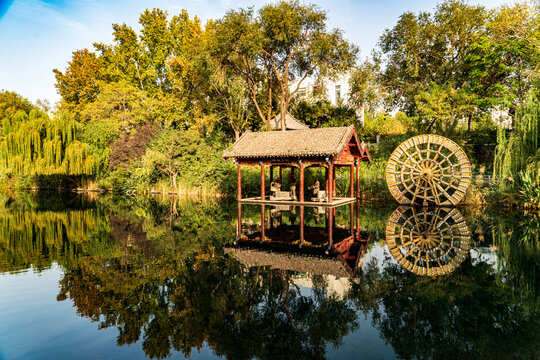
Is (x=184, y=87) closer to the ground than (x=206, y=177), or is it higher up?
higher up

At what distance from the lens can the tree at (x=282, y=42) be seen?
20.7 m

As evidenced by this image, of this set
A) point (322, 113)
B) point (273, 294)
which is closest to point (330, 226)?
point (273, 294)

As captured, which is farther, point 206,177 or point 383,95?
point 383,95

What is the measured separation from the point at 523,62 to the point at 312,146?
13940mm

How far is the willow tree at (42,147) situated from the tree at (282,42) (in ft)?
36.7

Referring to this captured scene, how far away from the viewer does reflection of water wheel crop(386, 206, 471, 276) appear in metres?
6.01

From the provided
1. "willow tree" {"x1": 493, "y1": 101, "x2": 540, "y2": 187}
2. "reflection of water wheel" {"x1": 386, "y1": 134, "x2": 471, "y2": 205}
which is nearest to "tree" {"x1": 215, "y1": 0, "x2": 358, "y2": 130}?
"reflection of water wheel" {"x1": 386, "y1": 134, "x2": 471, "y2": 205}

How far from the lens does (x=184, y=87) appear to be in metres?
28.8

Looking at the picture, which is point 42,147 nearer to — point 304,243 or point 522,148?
point 304,243

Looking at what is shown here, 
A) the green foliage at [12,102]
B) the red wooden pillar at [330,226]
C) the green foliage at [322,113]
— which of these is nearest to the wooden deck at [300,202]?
the red wooden pillar at [330,226]

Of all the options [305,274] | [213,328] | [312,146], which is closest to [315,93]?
[312,146]

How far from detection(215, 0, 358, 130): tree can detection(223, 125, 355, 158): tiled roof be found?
6402 mm

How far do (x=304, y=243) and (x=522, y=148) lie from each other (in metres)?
10.7

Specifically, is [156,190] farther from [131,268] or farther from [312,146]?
[131,268]
